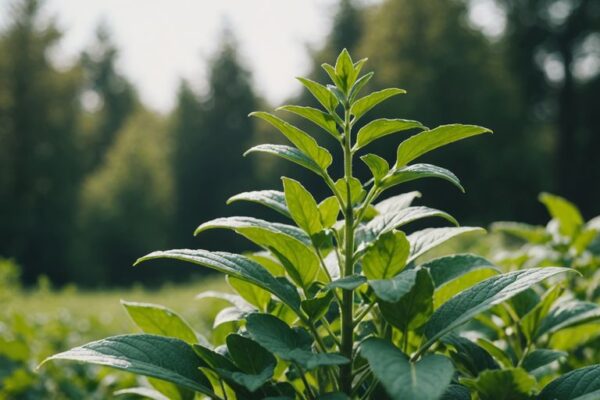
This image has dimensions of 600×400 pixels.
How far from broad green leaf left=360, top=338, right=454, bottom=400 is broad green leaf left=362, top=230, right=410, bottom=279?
0.16m

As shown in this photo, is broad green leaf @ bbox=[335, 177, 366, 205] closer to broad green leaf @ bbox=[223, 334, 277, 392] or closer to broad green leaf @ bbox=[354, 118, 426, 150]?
broad green leaf @ bbox=[354, 118, 426, 150]

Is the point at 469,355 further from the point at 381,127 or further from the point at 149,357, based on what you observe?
the point at 149,357

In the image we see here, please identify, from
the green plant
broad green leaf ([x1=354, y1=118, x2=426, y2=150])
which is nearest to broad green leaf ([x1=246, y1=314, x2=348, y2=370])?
the green plant

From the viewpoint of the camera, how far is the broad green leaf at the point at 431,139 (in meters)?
0.98

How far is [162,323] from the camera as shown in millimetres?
1185

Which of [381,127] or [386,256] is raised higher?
[381,127]

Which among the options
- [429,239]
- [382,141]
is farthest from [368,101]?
[382,141]

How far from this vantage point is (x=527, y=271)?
3.05ft

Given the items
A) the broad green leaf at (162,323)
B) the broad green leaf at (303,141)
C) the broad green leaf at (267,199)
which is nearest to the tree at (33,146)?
the broad green leaf at (162,323)

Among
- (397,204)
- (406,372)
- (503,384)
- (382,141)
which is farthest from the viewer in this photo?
(382,141)

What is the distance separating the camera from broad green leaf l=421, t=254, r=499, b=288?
3.67 feet

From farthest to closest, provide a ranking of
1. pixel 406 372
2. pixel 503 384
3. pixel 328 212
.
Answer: pixel 328 212 → pixel 503 384 → pixel 406 372

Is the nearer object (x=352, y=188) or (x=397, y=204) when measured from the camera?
(x=352, y=188)

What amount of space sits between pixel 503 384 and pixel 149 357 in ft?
1.83
